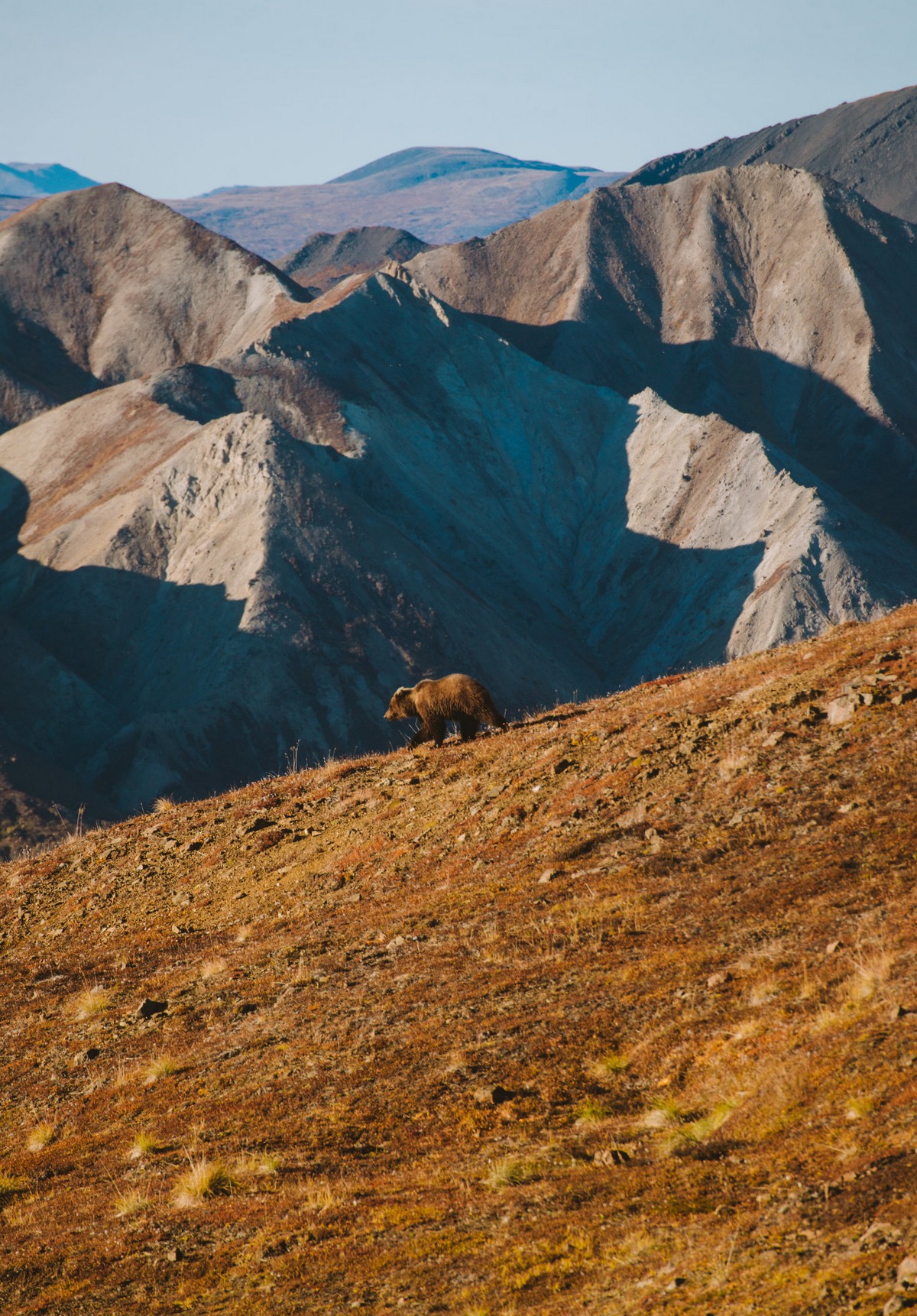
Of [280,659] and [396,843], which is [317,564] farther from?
[396,843]

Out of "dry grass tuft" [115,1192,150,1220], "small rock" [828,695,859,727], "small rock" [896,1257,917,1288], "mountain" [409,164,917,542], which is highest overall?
"mountain" [409,164,917,542]

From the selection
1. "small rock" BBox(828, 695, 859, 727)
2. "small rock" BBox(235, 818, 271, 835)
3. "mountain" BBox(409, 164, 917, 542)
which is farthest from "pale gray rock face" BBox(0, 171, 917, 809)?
"small rock" BBox(828, 695, 859, 727)

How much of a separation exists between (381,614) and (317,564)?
5483 mm

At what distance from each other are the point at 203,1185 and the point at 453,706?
11527 mm

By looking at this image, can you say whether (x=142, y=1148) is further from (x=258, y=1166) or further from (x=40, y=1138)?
(x=40, y=1138)

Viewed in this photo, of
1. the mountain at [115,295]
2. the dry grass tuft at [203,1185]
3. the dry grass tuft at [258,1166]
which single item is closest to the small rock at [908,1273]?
the dry grass tuft at [258,1166]

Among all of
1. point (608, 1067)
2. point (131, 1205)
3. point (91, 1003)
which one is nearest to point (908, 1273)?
point (608, 1067)

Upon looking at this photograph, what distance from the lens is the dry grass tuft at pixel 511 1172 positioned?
300 inches

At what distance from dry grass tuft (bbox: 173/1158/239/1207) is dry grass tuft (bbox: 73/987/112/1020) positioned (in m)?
5.36

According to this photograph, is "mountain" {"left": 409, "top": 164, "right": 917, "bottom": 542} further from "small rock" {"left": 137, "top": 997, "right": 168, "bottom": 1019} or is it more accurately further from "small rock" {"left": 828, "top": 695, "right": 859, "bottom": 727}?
"small rock" {"left": 137, "top": 997, "right": 168, "bottom": 1019}

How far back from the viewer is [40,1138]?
35.1 ft

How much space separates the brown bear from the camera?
759 inches

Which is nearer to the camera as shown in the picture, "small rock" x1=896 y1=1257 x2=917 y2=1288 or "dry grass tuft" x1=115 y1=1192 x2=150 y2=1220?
"small rock" x1=896 y1=1257 x2=917 y2=1288

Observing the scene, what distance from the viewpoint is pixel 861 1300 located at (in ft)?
16.8
